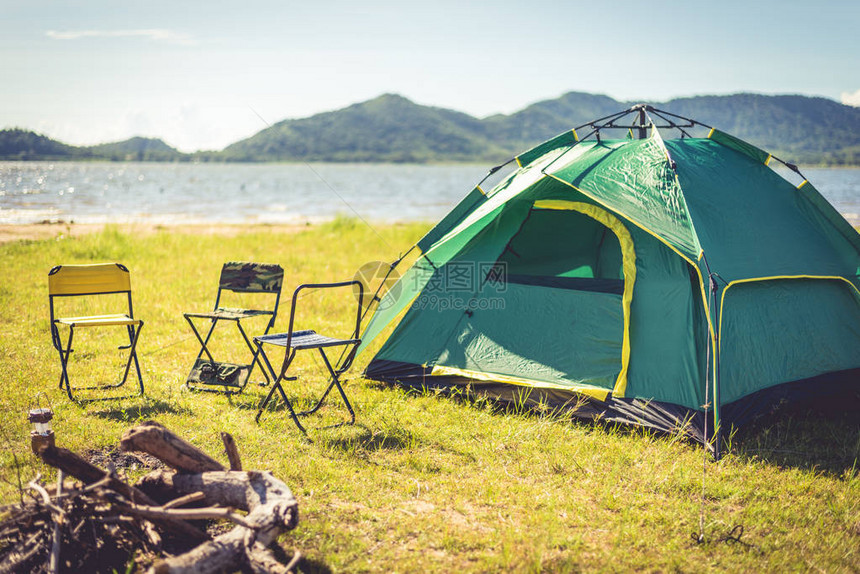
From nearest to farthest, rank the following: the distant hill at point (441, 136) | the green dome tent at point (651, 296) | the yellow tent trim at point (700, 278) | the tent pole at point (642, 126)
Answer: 1. the yellow tent trim at point (700, 278)
2. the green dome tent at point (651, 296)
3. the tent pole at point (642, 126)
4. the distant hill at point (441, 136)

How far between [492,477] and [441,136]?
174 meters

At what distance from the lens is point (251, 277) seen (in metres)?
5.78

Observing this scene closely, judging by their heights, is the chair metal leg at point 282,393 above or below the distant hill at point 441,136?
below

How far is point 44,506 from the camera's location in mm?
2877

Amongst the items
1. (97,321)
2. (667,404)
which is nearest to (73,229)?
(97,321)

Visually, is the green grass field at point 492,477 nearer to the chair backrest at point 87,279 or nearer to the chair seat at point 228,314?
the chair seat at point 228,314

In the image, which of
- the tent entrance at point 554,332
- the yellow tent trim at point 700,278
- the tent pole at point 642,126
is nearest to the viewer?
the yellow tent trim at point 700,278

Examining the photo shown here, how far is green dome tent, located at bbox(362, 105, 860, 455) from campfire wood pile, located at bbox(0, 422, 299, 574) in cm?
258

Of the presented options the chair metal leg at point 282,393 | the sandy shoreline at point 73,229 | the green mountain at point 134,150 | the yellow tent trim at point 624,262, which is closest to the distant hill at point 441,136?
the green mountain at point 134,150

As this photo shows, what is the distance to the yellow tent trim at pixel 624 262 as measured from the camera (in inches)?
190

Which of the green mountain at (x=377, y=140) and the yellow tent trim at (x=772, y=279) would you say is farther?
the green mountain at (x=377, y=140)

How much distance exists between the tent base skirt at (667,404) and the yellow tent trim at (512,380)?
33mm

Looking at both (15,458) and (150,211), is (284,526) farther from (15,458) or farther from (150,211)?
(150,211)

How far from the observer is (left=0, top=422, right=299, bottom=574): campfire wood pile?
2750mm
